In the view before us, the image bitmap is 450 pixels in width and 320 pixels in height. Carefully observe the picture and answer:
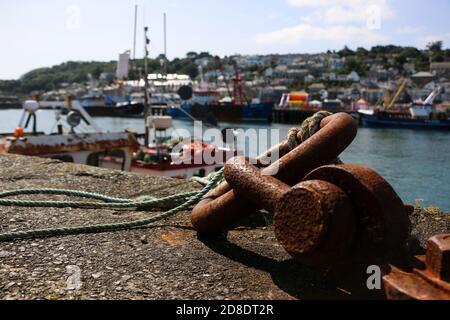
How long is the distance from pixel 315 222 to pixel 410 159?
3602 centimetres

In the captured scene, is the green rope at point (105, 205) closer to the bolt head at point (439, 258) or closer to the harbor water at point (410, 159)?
the bolt head at point (439, 258)

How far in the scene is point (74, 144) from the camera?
15.0 meters

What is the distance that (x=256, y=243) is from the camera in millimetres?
3686

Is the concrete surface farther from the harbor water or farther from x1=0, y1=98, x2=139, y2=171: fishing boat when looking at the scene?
the harbor water

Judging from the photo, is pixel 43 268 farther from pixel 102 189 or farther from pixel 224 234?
pixel 102 189

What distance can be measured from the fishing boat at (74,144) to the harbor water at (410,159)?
184 inches

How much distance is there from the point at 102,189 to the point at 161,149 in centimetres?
1340

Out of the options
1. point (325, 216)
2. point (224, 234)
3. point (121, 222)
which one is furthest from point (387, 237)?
point (121, 222)

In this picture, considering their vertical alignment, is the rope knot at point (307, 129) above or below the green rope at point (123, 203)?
above

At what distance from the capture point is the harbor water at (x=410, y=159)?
2348 cm

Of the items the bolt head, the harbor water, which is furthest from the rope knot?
the harbor water

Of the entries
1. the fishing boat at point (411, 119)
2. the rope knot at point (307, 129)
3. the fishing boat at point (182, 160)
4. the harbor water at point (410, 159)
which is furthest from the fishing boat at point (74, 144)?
the fishing boat at point (411, 119)
